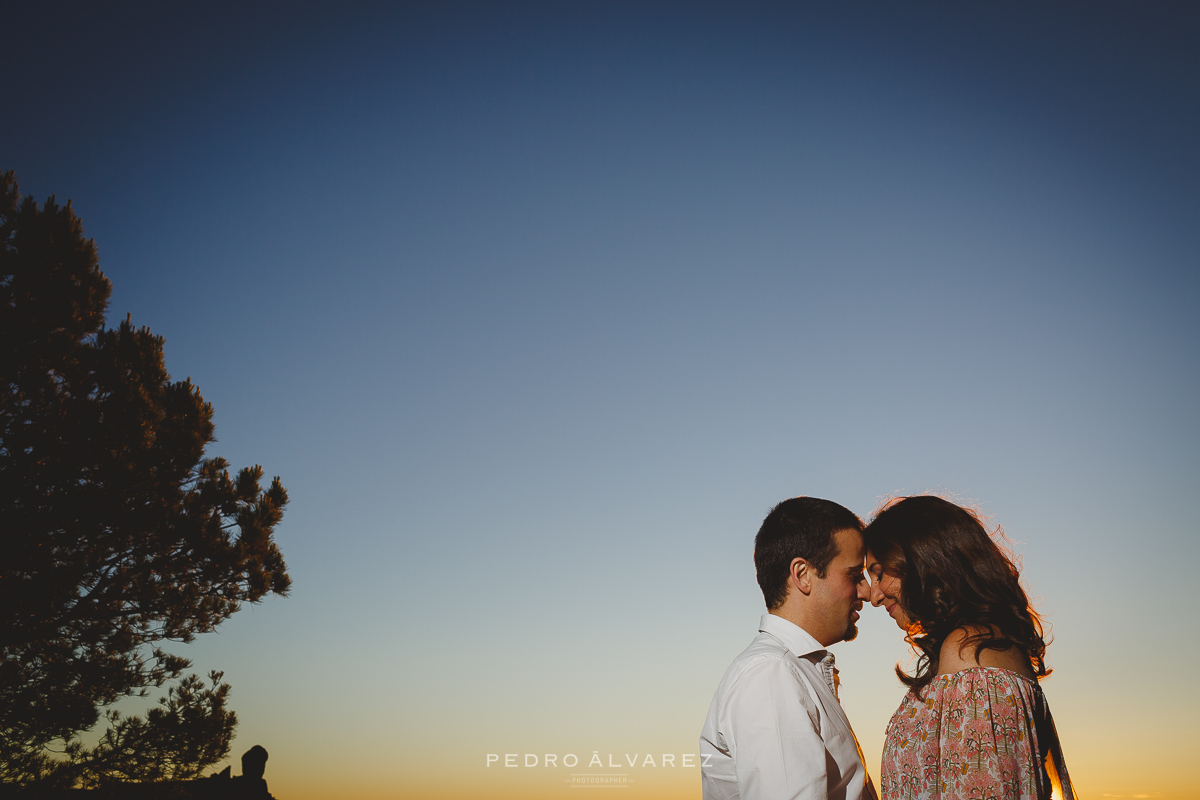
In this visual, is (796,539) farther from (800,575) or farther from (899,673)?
(899,673)

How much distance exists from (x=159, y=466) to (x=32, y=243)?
269 cm

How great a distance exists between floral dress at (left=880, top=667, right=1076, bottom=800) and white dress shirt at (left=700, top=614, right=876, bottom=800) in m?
0.19

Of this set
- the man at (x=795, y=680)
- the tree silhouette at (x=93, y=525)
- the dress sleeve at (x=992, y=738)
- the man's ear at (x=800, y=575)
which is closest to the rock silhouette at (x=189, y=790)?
the tree silhouette at (x=93, y=525)

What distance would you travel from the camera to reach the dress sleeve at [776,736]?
1.95 meters

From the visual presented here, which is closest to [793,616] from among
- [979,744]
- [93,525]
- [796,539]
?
[796,539]

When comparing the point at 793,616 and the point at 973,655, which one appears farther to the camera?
the point at 793,616

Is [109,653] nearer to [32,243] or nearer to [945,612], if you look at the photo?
[32,243]

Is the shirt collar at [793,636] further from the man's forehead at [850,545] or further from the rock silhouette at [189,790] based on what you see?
the rock silhouette at [189,790]

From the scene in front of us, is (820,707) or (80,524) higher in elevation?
(80,524)

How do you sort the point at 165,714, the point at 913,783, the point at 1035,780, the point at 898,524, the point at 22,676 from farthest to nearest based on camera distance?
the point at 165,714
the point at 22,676
the point at 898,524
the point at 913,783
the point at 1035,780

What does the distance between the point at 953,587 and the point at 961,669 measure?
253mm

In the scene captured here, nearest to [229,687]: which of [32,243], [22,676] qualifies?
[22,676]

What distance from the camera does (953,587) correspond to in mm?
2217

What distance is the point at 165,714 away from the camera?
7.80 m
